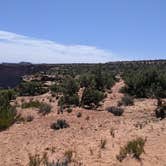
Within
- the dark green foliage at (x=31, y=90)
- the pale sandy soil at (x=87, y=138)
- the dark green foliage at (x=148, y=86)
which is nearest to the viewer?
the pale sandy soil at (x=87, y=138)

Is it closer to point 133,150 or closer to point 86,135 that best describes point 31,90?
point 86,135

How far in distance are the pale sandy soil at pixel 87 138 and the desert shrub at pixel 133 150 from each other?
170mm

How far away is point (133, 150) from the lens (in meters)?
13.7

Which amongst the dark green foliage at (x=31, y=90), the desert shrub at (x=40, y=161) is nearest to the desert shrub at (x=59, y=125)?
the desert shrub at (x=40, y=161)

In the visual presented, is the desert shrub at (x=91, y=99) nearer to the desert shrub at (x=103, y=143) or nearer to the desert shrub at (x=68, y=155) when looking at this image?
the desert shrub at (x=103, y=143)

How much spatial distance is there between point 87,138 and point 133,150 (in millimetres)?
3077

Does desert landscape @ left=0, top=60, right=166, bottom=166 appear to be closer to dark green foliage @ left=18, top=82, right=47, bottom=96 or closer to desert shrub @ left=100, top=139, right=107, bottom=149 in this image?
desert shrub @ left=100, top=139, right=107, bottom=149

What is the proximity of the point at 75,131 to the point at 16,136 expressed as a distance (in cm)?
244

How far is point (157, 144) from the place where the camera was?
15086mm

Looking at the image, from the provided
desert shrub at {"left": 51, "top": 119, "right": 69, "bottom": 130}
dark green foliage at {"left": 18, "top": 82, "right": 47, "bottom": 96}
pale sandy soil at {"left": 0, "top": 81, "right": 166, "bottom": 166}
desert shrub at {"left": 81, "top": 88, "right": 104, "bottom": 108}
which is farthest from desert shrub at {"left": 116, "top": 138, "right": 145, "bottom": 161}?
dark green foliage at {"left": 18, "top": 82, "right": 47, "bottom": 96}

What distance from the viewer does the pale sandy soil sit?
1347 centimetres

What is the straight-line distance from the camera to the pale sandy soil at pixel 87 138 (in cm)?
1347

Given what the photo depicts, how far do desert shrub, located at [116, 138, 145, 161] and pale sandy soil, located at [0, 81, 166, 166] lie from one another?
0.56 ft

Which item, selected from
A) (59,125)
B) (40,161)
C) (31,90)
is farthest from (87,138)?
(31,90)
